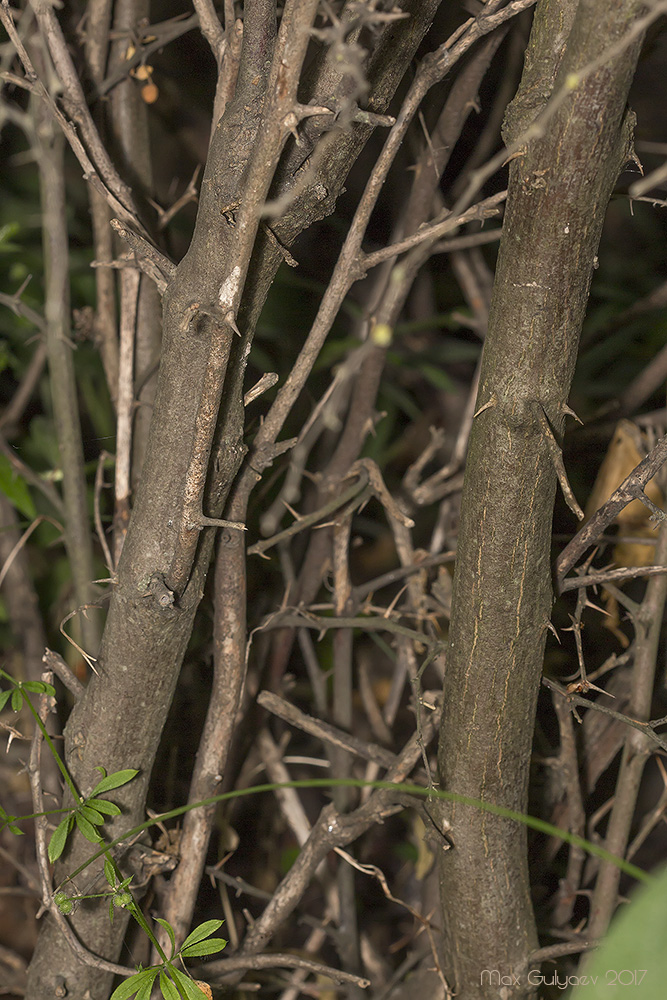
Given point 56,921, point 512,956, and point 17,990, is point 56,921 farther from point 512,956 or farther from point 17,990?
point 512,956

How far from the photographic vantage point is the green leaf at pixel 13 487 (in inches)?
40.9

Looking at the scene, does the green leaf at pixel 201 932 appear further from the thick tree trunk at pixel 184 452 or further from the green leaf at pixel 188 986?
A: the thick tree trunk at pixel 184 452

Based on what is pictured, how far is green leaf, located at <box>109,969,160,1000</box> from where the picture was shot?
24.4 inches

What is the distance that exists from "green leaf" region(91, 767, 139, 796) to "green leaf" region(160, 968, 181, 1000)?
16 cm

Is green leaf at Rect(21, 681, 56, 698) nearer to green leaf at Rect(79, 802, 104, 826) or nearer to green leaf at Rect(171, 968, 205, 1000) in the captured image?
green leaf at Rect(79, 802, 104, 826)

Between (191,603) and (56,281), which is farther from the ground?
(56,281)

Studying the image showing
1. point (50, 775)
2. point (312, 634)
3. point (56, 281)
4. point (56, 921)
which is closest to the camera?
point (56, 921)

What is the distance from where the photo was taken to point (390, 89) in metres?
0.67

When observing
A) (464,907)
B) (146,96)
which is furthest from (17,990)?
(146,96)

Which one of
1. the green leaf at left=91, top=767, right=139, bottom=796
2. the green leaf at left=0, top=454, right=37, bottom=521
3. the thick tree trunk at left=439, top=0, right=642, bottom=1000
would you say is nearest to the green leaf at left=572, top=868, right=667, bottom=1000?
the thick tree trunk at left=439, top=0, right=642, bottom=1000

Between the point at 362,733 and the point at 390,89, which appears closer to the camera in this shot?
the point at 390,89

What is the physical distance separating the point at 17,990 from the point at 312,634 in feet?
1.93

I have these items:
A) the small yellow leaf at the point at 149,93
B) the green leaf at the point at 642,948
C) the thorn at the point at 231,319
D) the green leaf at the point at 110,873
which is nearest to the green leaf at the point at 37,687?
the green leaf at the point at 110,873

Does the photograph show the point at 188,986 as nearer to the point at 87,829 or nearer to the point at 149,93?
the point at 87,829
